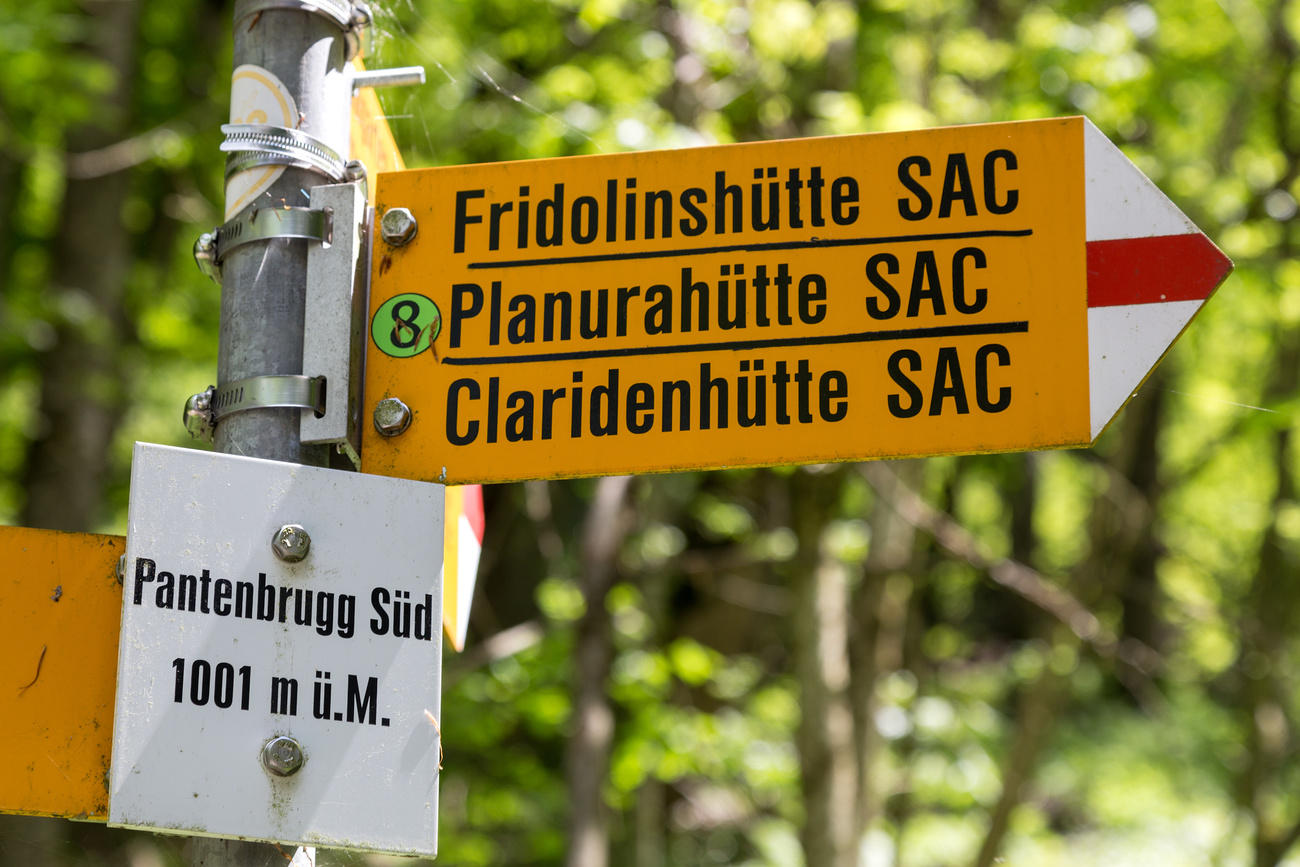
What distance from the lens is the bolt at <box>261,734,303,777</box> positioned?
5.14 feet

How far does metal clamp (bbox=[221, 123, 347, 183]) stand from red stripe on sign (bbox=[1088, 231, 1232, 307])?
1.10 meters

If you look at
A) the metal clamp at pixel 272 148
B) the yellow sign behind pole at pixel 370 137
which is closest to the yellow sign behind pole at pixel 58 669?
the metal clamp at pixel 272 148

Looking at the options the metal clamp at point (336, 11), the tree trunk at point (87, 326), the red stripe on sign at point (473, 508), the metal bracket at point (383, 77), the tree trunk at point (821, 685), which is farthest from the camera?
the tree trunk at point (87, 326)

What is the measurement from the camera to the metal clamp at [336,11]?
186 centimetres

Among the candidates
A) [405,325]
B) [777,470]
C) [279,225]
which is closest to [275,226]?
[279,225]

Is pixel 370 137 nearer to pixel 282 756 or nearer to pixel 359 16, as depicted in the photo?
pixel 359 16

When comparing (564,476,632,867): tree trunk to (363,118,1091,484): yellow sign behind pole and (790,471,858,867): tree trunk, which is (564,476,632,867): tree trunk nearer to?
(790,471,858,867): tree trunk

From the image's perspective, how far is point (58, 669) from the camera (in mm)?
1709

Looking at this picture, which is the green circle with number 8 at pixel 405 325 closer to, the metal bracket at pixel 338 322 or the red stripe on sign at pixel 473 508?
the metal bracket at pixel 338 322

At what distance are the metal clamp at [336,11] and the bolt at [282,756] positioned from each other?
100cm

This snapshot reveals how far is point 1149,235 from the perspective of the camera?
182 cm

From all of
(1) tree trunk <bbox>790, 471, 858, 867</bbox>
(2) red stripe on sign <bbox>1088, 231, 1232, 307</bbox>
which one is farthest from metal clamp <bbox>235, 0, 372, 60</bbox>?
(1) tree trunk <bbox>790, 471, 858, 867</bbox>

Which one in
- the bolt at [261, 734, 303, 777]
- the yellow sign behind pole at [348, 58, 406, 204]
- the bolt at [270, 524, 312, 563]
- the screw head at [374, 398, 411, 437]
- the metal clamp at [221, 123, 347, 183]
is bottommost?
the bolt at [261, 734, 303, 777]

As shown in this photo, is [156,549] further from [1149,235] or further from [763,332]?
[1149,235]
